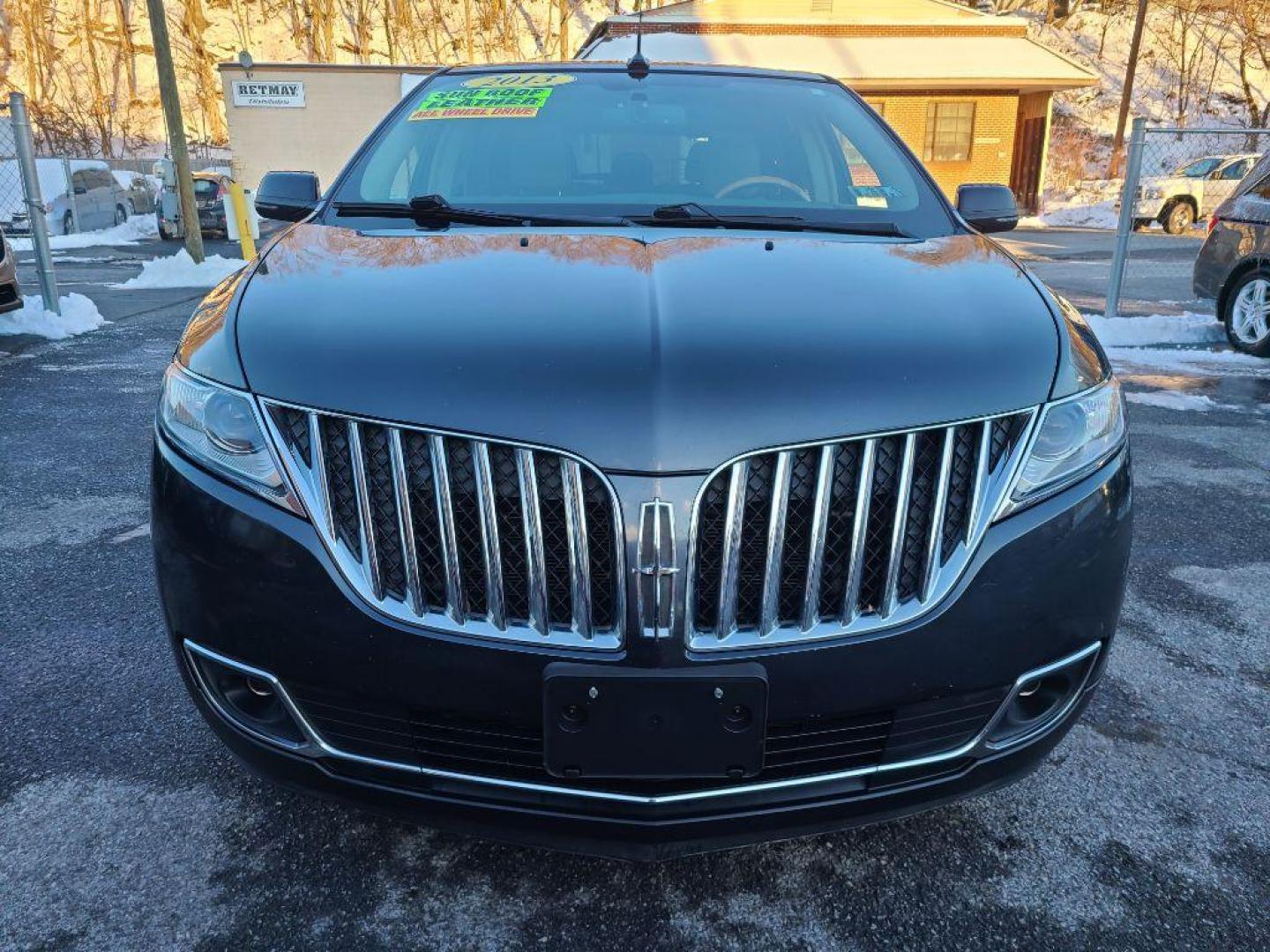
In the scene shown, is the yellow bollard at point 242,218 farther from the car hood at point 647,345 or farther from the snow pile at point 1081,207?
the snow pile at point 1081,207

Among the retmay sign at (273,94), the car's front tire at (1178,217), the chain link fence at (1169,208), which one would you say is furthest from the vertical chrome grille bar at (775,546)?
the car's front tire at (1178,217)

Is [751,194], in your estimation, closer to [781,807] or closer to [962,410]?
[962,410]

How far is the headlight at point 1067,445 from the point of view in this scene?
4.97 feet

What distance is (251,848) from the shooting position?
1838mm

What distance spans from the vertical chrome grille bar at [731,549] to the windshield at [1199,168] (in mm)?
22893

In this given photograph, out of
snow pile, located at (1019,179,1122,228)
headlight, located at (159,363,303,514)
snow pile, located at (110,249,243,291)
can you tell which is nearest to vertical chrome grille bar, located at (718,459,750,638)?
headlight, located at (159,363,303,514)

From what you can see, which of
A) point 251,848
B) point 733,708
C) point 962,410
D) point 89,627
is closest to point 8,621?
point 89,627

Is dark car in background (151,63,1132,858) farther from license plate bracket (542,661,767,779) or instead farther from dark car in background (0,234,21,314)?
dark car in background (0,234,21,314)

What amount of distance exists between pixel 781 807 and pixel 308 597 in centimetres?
81

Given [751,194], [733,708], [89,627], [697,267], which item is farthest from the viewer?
[89,627]

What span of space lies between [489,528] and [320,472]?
29cm

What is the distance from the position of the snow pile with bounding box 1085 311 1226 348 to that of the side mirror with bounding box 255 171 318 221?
261 inches

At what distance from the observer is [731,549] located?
4.53ft

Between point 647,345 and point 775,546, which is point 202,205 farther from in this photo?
point 775,546
